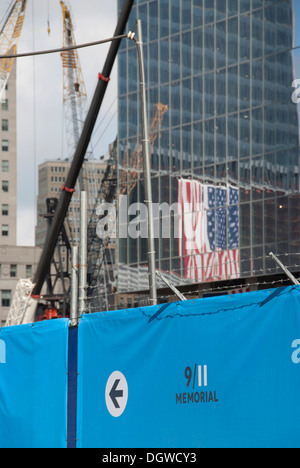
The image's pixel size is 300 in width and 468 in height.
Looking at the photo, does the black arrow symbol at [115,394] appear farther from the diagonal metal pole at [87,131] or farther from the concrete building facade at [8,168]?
the concrete building facade at [8,168]

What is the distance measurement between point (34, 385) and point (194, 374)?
3.24m

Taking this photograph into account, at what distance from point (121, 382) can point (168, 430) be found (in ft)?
3.57

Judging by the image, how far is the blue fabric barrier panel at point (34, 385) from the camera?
37.9 feet

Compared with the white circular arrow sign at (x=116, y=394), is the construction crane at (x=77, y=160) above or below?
above

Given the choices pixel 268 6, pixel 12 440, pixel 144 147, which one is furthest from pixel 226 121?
pixel 12 440

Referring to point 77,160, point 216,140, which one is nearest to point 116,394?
point 77,160

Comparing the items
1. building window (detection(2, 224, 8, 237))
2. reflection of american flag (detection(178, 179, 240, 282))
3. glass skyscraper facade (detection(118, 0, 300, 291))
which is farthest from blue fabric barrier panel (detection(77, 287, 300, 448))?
building window (detection(2, 224, 8, 237))

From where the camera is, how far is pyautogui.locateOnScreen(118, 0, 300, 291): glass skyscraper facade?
49781 millimetres

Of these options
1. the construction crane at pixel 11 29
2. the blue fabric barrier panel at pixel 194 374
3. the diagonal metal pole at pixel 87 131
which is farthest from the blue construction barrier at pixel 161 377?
the construction crane at pixel 11 29

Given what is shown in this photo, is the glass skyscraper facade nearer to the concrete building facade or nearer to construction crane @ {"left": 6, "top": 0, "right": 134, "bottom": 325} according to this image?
construction crane @ {"left": 6, "top": 0, "right": 134, "bottom": 325}

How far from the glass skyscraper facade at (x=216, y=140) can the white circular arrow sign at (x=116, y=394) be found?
38.1 m

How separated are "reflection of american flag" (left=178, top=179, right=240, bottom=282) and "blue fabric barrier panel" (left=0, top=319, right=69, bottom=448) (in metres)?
39.4

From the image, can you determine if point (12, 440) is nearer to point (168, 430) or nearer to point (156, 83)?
point (168, 430)

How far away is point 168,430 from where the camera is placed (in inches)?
381
